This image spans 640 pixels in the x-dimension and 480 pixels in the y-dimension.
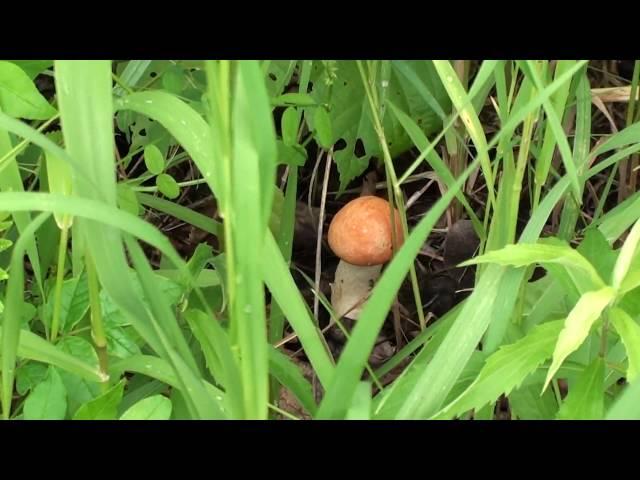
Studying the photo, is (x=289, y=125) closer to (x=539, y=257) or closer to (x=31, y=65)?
(x=31, y=65)

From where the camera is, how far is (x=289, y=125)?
1.26 metres

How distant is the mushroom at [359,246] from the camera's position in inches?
61.4

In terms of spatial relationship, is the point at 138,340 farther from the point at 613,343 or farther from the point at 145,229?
the point at 613,343

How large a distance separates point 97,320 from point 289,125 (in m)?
0.50

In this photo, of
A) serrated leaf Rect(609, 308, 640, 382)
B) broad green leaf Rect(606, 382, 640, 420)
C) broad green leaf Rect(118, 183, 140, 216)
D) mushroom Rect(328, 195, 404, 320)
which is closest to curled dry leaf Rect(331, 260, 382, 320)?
mushroom Rect(328, 195, 404, 320)

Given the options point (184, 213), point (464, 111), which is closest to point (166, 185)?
point (184, 213)

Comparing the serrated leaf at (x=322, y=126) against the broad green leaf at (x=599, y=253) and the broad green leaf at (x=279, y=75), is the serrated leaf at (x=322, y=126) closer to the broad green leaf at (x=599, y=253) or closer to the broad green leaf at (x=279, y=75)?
the broad green leaf at (x=279, y=75)

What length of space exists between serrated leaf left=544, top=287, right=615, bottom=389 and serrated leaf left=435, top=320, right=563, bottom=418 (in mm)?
76

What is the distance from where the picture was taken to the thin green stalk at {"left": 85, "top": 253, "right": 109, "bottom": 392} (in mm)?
879

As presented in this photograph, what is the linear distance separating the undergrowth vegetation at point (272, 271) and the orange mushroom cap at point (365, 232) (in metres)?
0.04

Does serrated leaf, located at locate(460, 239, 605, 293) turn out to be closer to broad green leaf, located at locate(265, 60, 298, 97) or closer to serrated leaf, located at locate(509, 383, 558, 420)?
serrated leaf, located at locate(509, 383, 558, 420)

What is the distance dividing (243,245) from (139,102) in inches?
15.1
